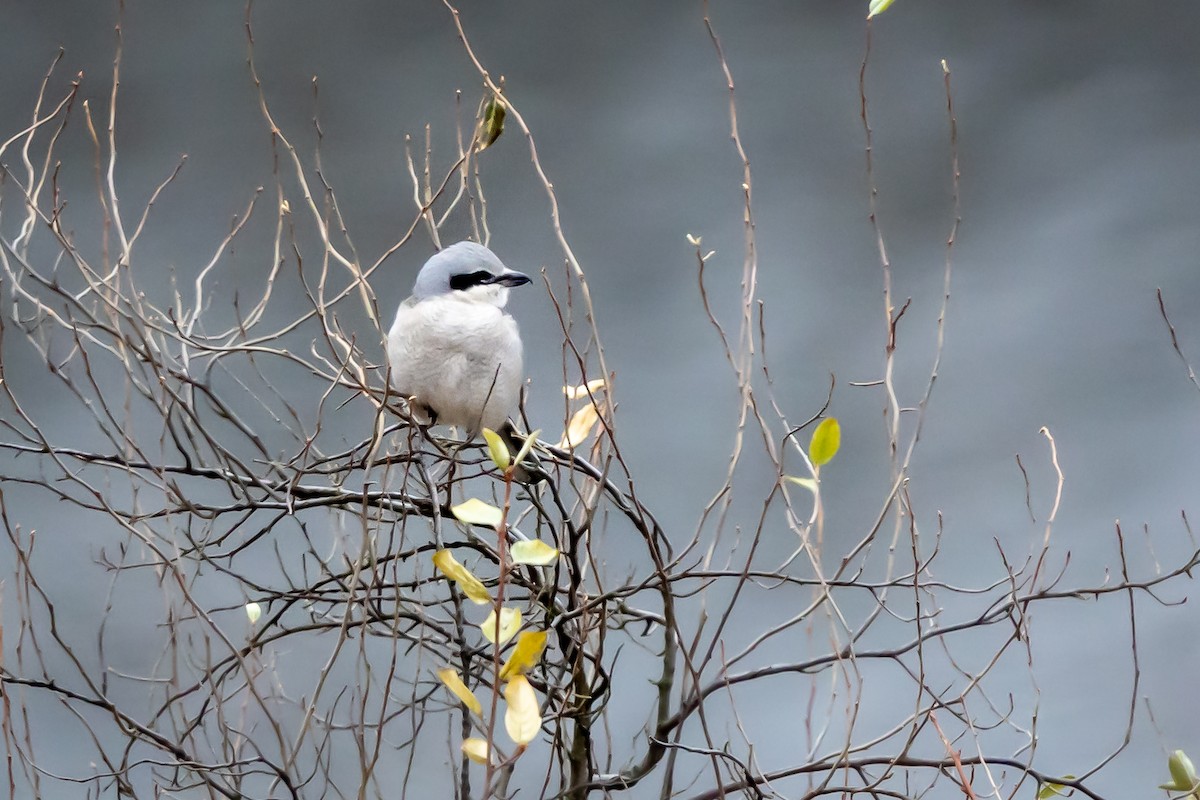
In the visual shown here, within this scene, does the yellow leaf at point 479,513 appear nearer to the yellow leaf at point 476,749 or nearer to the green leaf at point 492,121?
the yellow leaf at point 476,749

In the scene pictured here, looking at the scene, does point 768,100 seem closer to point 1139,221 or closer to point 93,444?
point 1139,221

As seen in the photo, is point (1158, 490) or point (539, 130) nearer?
point (1158, 490)

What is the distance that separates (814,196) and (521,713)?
184cm

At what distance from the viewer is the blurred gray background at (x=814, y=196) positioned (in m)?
2.43

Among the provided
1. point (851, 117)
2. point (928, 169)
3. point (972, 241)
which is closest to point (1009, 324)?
point (972, 241)

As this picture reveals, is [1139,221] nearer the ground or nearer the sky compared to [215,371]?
nearer the ground

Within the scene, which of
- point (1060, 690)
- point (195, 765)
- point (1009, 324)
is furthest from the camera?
point (1009, 324)

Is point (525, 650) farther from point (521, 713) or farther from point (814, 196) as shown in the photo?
point (814, 196)

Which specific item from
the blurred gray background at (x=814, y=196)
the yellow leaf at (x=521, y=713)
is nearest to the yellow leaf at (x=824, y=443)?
the yellow leaf at (x=521, y=713)

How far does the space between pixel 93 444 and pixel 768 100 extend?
1619mm

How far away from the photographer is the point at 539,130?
259 centimetres

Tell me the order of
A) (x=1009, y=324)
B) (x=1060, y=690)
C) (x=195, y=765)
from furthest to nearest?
(x=1009, y=324), (x=1060, y=690), (x=195, y=765)

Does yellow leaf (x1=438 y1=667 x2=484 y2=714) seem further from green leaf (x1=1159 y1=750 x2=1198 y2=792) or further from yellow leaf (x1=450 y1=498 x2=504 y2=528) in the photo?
green leaf (x1=1159 y1=750 x2=1198 y2=792)

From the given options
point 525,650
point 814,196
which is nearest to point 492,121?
point 525,650
